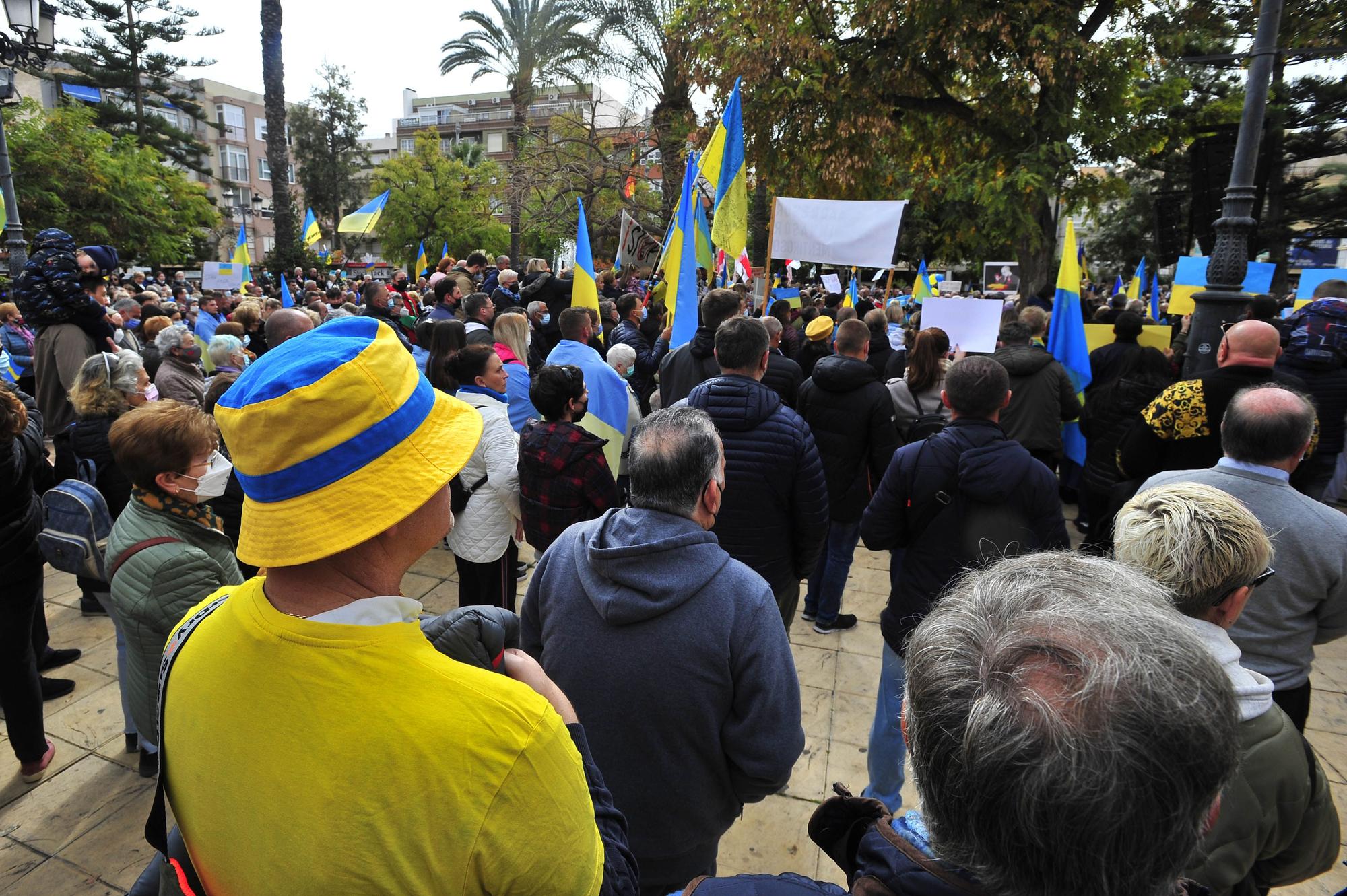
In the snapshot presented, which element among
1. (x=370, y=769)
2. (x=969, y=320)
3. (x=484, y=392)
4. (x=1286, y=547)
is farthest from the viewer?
(x=969, y=320)

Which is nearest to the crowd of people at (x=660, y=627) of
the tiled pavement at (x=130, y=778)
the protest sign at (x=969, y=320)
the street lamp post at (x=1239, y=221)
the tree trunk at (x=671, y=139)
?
the tiled pavement at (x=130, y=778)

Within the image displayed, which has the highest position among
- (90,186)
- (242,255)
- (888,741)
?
(90,186)

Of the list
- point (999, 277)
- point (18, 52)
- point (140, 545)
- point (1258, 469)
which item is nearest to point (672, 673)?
point (140, 545)

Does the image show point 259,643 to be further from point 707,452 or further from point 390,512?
point 707,452

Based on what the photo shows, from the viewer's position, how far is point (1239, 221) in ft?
16.9

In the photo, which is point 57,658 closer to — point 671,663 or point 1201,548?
point 671,663

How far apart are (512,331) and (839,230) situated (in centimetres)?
363

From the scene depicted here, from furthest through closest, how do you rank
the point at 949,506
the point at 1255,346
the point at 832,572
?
the point at 832,572, the point at 1255,346, the point at 949,506

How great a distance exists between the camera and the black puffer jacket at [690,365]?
4.94 m

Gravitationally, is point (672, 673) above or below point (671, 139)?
below

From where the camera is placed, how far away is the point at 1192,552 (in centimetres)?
161

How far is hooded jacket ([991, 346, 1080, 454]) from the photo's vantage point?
5.32 meters

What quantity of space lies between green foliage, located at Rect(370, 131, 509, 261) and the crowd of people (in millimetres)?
38453

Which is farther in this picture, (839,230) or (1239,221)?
(839,230)
